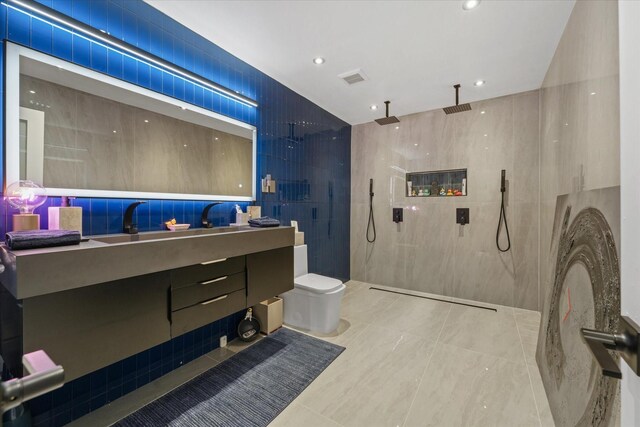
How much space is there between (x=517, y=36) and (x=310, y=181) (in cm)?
232

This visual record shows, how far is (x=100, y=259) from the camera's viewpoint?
3.79 ft

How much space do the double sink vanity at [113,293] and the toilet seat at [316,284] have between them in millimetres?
765

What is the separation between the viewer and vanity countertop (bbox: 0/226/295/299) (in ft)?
3.23

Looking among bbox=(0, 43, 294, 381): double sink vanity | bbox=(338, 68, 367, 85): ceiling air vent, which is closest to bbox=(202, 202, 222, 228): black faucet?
bbox=(0, 43, 294, 381): double sink vanity

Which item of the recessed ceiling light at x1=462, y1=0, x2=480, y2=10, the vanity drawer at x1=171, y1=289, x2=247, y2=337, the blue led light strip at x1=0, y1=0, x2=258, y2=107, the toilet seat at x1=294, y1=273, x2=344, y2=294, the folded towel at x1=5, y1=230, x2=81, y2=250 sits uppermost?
the recessed ceiling light at x1=462, y1=0, x2=480, y2=10

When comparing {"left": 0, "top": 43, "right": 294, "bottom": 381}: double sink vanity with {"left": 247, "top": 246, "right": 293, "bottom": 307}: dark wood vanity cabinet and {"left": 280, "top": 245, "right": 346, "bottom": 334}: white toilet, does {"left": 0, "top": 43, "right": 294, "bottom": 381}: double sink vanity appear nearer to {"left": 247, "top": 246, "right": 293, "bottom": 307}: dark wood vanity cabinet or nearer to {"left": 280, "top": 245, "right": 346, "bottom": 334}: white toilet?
{"left": 247, "top": 246, "right": 293, "bottom": 307}: dark wood vanity cabinet

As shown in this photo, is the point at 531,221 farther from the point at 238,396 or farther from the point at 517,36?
the point at 238,396

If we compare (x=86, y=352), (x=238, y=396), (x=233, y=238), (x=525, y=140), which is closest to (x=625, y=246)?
(x=233, y=238)

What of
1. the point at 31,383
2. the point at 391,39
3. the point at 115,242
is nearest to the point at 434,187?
the point at 391,39

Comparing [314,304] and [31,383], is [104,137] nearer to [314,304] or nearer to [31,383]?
[31,383]

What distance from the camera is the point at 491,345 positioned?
2365mm

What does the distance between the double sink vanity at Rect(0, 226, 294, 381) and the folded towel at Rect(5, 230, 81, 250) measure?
0.13 feet

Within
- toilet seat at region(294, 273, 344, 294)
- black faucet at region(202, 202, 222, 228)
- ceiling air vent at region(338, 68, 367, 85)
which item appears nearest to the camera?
black faucet at region(202, 202, 222, 228)

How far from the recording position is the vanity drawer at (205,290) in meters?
1.49
